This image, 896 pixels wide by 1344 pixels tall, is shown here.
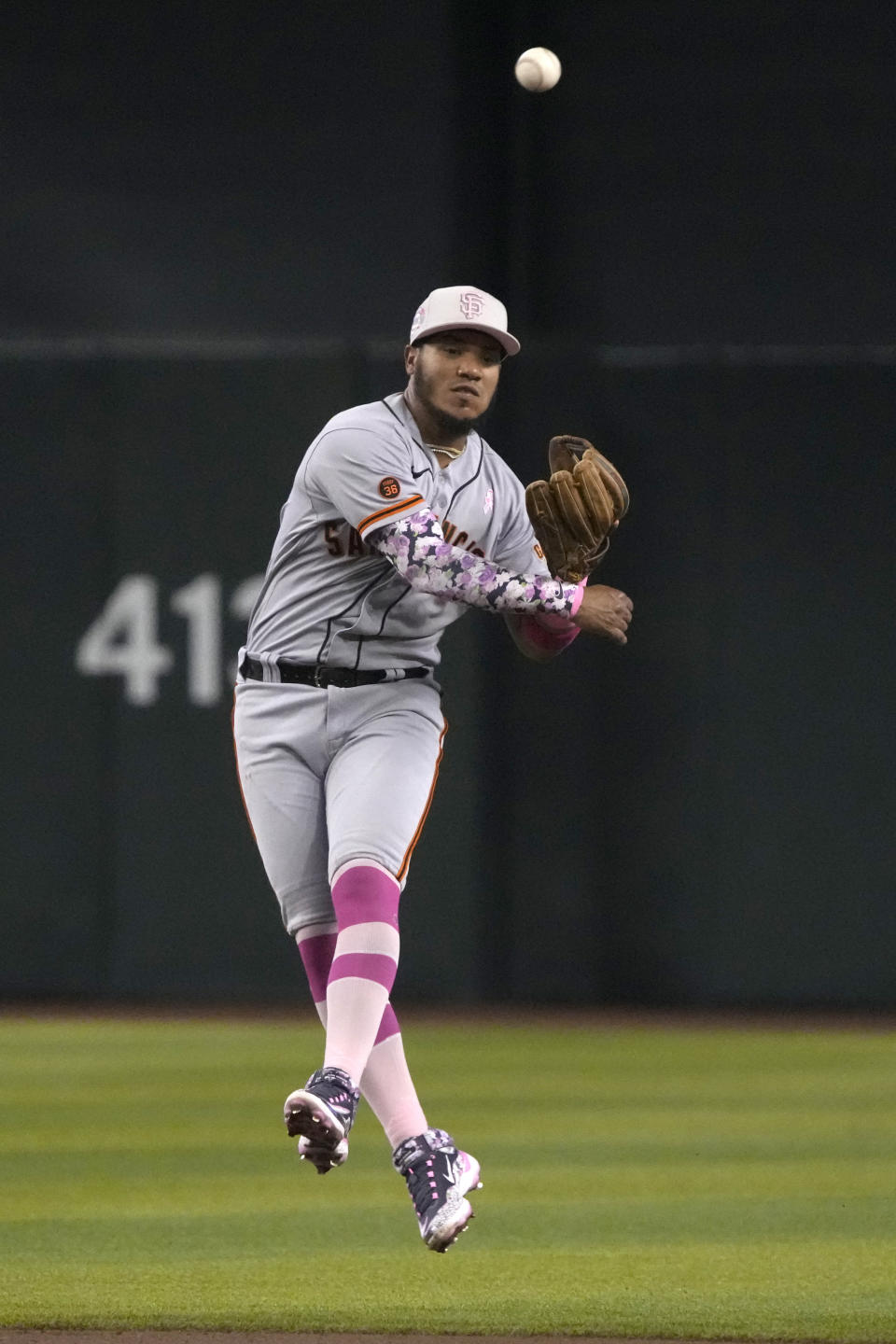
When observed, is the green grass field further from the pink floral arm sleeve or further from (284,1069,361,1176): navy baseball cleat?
the pink floral arm sleeve

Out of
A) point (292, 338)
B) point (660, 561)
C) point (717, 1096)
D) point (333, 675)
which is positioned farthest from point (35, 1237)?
point (292, 338)

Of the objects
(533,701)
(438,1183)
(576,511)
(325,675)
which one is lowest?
(438,1183)

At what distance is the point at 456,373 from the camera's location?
181 inches

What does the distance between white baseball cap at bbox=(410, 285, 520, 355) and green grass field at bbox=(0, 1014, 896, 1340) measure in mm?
1949

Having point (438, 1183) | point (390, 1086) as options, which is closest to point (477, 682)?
point (390, 1086)

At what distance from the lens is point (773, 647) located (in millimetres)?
10336

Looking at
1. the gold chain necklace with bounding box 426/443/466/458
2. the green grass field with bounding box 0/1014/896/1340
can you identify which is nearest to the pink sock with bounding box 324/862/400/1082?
the green grass field with bounding box 0/1014/896/1340

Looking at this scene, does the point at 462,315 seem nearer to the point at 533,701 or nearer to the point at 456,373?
the point at 456,373

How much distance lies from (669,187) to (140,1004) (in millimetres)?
4441

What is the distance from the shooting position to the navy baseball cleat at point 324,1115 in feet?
13.5

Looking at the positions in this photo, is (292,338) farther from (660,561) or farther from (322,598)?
(322,598)

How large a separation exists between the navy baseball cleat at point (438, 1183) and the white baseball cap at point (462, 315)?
1.51 metres

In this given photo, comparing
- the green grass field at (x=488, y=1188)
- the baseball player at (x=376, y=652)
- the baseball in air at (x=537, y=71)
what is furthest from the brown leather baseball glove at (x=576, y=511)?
the baseball in air at (x=537, y=71)

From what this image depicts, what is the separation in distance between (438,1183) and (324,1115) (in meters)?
0.34
